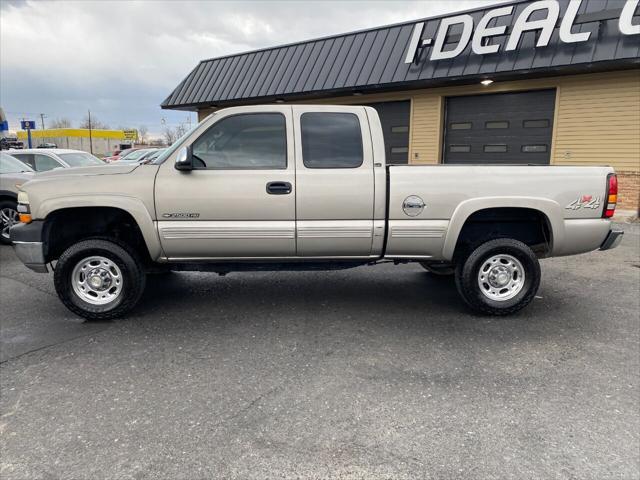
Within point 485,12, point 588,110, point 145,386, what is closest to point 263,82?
point 485,12

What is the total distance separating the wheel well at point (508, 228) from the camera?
477 cm

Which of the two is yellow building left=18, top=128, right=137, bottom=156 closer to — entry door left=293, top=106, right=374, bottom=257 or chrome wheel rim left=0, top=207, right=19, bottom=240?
chrome wheel rim left=0, top=207, right=19, bottom=240

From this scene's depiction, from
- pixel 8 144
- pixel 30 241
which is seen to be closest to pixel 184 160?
pixel 30 241

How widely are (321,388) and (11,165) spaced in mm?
8759

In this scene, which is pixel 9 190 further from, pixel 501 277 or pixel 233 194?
pixel 501 277

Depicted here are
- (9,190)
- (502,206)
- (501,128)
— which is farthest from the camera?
(501,128)

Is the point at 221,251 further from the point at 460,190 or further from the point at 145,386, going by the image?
the point at 460,190

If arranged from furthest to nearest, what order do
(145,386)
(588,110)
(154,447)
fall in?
(588,110) → (145,386) → (154,447)

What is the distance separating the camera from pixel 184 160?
4254 mm

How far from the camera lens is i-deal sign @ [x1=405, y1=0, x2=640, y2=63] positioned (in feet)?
34.5

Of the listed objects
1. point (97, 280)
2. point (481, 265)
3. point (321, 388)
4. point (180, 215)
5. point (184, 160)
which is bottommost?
point (321, 388)

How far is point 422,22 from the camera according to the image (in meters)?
13.4

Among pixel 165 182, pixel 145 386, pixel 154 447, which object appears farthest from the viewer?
pixel 165 182

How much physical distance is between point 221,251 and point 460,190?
7.86 ft
